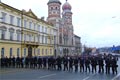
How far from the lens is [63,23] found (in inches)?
3314

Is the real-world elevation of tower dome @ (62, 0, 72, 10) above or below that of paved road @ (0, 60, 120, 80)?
above

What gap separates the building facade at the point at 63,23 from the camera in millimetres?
75438

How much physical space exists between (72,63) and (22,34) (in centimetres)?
2606

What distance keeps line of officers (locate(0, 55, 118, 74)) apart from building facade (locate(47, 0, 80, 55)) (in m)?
43.9

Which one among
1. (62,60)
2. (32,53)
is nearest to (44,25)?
(32,53)

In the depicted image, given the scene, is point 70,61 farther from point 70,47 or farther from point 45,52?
point 70,47

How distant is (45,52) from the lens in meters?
65.5

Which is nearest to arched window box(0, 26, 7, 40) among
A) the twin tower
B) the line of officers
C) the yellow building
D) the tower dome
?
the yellow building

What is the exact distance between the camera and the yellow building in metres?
42.8

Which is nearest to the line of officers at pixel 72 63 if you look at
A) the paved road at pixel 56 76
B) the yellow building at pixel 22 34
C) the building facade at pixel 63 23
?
the paved road at pixel 56 76

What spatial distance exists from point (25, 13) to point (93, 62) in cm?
3095

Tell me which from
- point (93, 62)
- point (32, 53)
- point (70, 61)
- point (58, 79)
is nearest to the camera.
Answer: point (58, 79)

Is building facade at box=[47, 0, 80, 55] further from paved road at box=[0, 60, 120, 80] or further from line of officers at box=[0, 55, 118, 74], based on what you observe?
paved road at box=[0, 60, 120, 80]

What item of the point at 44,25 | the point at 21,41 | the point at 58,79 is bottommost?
the point at 58,79
